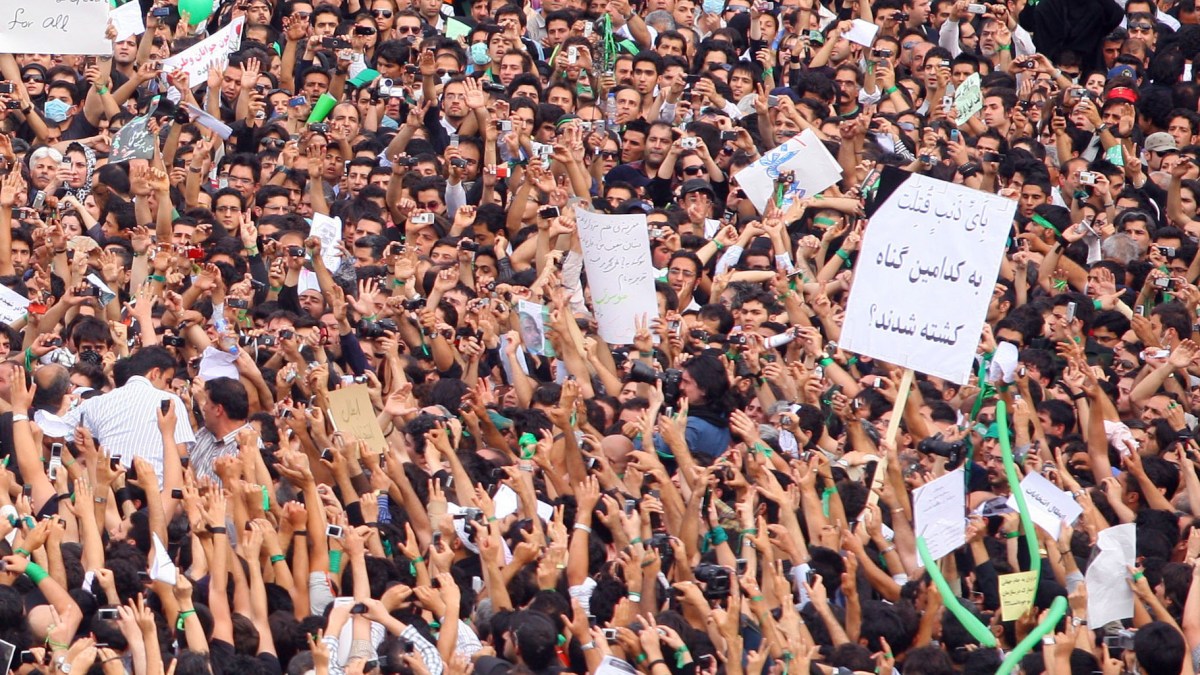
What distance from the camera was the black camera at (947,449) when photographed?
9102mm

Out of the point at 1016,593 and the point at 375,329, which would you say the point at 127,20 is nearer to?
the point at 375,329

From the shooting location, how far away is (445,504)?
354 inches

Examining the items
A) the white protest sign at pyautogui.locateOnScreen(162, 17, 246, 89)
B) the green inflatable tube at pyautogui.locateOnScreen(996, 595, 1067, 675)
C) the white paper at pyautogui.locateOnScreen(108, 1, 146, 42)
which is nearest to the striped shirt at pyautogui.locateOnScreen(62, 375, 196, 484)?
the green inflatable tube at pyautogui.locateOnScreen(996, 595, 1067, 675)

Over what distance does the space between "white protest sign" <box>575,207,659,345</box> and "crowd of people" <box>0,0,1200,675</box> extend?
0.07m

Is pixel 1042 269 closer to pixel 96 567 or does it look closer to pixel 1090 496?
pixel 1090 496

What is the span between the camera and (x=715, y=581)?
26.7 feet

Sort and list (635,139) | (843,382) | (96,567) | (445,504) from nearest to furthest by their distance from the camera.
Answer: (96,567)
(445,504)
(843,382)
(635,139)

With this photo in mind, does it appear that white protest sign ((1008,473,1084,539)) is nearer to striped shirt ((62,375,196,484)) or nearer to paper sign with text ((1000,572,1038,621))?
paper sign with text ((1000,572,1038,621))

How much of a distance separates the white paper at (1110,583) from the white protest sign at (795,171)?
462cm

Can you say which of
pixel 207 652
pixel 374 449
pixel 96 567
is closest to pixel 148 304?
pixel 374 449

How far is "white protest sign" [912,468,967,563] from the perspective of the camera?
8250 mm

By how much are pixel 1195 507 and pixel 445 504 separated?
304 cm

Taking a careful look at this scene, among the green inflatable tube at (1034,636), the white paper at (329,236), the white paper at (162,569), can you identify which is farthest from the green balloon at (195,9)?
the green inflatable tube at (1034,636)

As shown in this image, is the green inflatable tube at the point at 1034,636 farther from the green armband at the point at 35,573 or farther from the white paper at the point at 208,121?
the white paper at the point at 208,121
